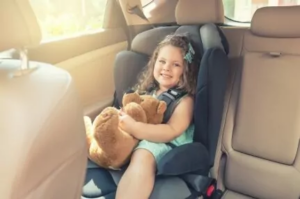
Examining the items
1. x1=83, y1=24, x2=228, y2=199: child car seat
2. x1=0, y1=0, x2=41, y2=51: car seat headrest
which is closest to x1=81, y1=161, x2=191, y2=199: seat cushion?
x1=83, y1=24, x2=228, y2=199: child car seat

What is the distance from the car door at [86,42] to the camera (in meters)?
1.93

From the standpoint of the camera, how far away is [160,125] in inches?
72.0

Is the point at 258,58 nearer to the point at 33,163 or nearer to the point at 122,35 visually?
the point at 122,35

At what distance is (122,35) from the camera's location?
98.1 inches

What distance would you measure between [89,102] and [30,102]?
3.93ft

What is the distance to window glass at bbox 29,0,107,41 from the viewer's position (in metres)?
1.90

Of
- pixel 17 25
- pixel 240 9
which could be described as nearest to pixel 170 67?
pixel 240 9

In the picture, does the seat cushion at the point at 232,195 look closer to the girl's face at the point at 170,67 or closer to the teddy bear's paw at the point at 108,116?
the girl's face at the point at 170,67

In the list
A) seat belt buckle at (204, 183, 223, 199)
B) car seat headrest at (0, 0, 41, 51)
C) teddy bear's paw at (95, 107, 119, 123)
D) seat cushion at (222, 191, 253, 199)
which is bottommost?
seat cushion at (222, 191, 253, 199)

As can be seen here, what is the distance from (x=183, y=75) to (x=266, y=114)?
41 centimetres

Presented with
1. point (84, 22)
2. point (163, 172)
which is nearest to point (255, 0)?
point (84, 22)

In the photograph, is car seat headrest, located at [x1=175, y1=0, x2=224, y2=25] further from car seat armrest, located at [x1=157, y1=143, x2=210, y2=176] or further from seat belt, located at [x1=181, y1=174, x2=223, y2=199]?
seat belt, located at [x1=181, y1=174, x2=223, y2=199]

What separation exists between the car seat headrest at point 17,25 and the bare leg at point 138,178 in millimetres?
741

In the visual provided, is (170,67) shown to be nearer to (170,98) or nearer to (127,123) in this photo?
(170,98)
